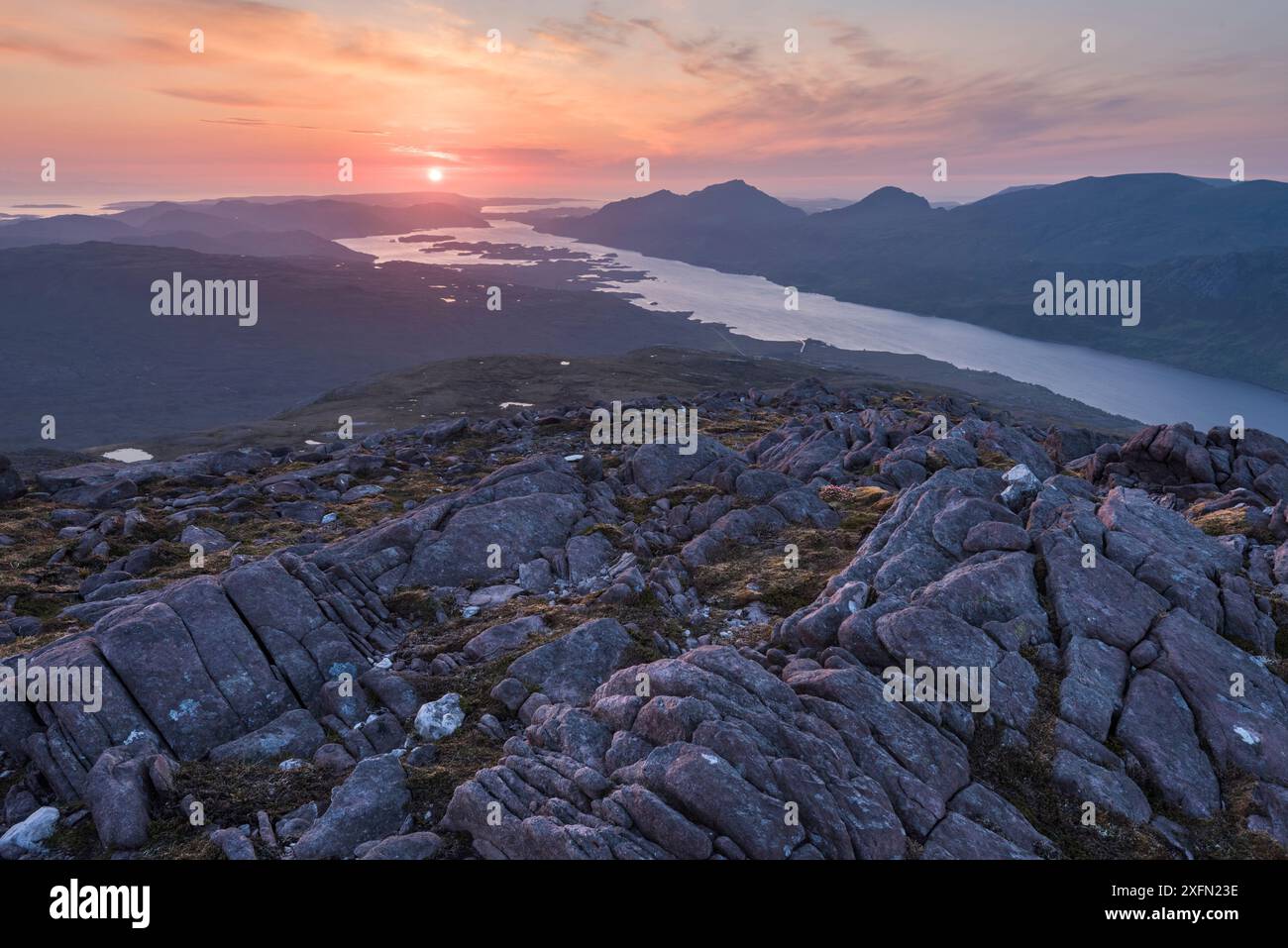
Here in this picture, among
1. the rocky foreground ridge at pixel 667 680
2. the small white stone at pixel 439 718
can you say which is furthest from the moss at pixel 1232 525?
the small white stone at pixel 439 718

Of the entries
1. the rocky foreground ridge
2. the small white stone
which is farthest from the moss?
the small white stone

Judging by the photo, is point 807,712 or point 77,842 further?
Answer: point 807,712

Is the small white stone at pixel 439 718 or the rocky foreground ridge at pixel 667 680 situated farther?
the small white stone at pixel 439 718

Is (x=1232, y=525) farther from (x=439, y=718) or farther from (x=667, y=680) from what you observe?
(x=439, y=718)

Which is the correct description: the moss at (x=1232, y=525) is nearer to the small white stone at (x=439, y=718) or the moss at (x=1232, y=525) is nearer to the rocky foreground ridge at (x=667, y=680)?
the rocky foreground ridge at (x=667, y=680)

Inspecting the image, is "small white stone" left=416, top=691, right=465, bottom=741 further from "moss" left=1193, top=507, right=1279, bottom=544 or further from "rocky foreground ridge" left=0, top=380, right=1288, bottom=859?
"moss" left=1193, top=507, right=1279, bottom=544

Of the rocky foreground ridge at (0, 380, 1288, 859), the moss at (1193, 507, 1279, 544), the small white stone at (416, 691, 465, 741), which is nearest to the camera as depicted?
the rocky foreground ridge at (0, 380, 1288, 859)

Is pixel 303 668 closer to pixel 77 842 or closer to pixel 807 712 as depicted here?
pixel 77 842
